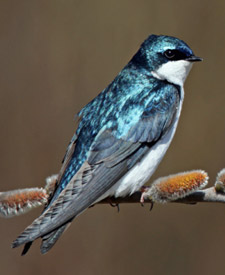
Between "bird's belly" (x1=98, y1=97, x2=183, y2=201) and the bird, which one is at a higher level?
the bird

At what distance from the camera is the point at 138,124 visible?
3.06m

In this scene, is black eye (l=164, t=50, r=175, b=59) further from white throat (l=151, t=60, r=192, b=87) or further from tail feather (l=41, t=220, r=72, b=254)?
tail feather (l=41, t=220, r=72, b=254)

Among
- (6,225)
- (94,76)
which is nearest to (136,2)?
(94,76)

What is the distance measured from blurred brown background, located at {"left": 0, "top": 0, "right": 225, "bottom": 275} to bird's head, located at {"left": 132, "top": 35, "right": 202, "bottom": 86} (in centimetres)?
140

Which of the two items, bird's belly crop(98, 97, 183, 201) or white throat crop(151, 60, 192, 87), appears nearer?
bird's belly crop(98, 97, 183, 201)

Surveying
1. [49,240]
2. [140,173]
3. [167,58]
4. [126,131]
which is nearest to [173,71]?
[167,58]

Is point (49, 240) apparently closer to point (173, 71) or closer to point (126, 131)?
point (126, 131)

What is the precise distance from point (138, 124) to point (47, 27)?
202 cm

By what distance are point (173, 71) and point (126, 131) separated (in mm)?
443

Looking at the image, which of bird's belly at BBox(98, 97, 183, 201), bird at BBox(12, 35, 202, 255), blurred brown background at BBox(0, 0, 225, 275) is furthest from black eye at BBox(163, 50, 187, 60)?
blurred brown background at BBox(0, 0, 225, 275)

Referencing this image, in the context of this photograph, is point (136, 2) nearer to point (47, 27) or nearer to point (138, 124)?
point (47, 27)

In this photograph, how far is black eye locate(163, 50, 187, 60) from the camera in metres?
3.22

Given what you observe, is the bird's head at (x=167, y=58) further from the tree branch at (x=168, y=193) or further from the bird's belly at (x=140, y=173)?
the tree branch at (x=168, y=193)

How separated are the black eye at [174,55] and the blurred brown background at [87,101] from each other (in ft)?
4.79
